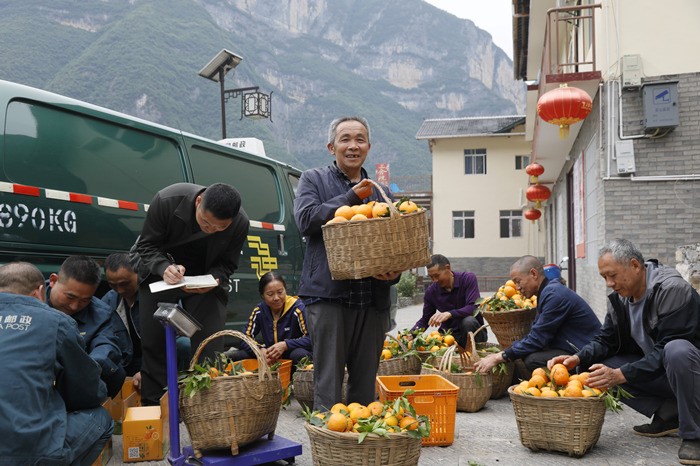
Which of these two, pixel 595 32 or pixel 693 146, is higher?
pixel 595 32

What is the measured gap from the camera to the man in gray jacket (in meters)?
4.22

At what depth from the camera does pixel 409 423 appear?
350 cm

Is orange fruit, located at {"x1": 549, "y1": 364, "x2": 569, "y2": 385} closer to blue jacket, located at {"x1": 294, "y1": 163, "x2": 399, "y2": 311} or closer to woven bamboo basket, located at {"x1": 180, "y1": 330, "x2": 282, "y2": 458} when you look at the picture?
blue jacket, located at {"x1": 294, "y1": 163, "x2": 399, "y2": 311}

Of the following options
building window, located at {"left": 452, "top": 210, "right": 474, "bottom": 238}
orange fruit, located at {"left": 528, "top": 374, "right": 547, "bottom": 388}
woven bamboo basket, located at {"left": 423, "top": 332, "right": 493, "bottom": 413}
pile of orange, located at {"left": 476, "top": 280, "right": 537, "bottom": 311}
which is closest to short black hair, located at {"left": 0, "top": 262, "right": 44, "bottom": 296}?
orange fruit, located at {"left": 528, "top": 374, "right": 547, "bottom": 388}

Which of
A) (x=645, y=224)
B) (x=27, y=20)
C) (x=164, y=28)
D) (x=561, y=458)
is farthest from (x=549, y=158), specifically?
(x=164, y=28)

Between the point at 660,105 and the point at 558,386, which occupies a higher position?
the point at 660,105

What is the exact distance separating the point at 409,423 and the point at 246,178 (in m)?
4.61

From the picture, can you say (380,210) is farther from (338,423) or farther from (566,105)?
(566,105)

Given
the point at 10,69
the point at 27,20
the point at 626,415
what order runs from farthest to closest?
the point at 27,20 → the point at 10,69 → the point at 626,415

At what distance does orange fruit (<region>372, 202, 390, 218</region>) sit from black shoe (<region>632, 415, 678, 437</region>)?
2768mm

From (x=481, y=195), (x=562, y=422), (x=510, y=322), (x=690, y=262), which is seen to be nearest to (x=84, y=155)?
(x=562, y=422)

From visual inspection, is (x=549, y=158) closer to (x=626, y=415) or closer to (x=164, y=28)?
(x=626, y=415)

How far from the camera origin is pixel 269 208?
7875mm

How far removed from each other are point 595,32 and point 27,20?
74388 millimetres
